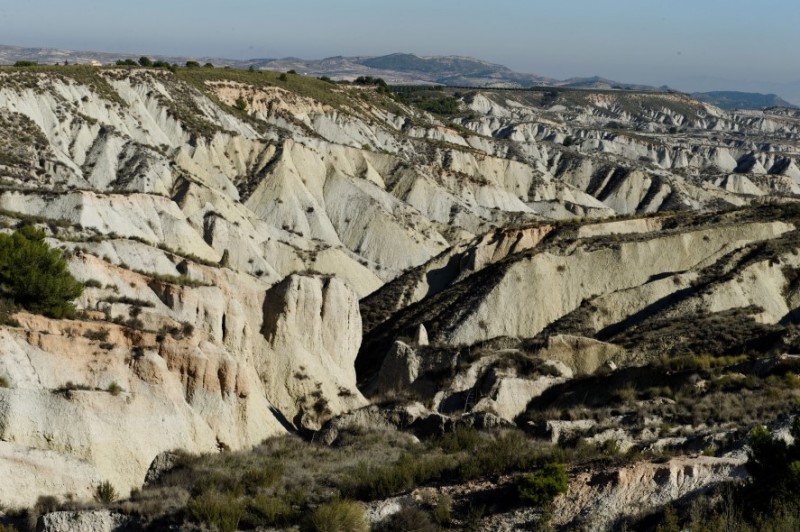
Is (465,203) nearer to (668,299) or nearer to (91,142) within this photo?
(91,142)

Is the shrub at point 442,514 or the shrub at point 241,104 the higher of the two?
the shrub at point 241,104

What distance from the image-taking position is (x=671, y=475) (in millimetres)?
12664

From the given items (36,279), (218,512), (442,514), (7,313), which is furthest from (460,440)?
(36,279)

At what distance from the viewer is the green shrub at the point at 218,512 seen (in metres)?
12.6

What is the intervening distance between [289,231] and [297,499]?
165 ft

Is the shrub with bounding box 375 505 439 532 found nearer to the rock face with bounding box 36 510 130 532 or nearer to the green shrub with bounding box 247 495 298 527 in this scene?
the green shrub with bounding box 247 495 298 527

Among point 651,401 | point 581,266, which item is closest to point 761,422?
point 651,401

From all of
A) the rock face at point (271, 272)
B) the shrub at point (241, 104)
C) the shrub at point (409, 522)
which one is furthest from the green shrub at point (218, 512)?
the shrub at point (241, 104)

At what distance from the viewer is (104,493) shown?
1553 centimetres

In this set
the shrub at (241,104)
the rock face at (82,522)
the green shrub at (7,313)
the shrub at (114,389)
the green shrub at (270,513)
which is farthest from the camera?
the shrub at (241,104)

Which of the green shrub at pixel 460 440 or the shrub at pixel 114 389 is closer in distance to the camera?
the shrub at pixel 114 389

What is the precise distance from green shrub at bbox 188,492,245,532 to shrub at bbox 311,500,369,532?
4.03 feet

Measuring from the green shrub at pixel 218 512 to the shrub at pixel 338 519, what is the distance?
1.23 metres

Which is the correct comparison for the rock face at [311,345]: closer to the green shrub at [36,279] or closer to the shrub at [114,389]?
the green shrub at [36,279]
